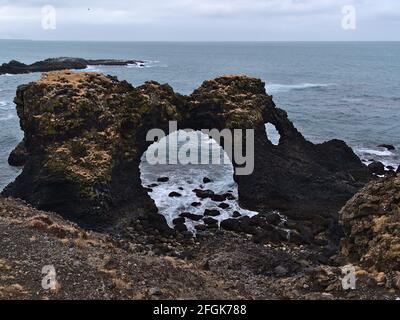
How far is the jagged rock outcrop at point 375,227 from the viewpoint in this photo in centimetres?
2570

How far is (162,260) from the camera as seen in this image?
2814 cm

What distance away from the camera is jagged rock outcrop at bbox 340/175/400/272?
25.7 metres

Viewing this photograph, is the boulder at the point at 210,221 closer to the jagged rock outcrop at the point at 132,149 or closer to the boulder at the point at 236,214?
the boulder at the point at 236,214

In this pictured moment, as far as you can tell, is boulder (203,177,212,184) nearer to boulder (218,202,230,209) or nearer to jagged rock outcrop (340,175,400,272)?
boulder (218,202,230,209)

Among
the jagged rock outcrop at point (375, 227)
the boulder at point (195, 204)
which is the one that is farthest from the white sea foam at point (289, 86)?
the jagged rock outcrop at point (375, 227)

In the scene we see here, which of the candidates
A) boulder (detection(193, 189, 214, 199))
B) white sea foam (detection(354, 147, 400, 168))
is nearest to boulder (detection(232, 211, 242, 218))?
boulder (detection(193, 189, 214, 199))

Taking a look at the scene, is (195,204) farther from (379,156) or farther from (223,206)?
(379,156)

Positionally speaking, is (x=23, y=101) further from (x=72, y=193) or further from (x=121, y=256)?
(x=121, y=256)

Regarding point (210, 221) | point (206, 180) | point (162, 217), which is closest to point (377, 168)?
point (206, 180)

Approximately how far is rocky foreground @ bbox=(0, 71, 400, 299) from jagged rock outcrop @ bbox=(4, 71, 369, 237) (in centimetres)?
12

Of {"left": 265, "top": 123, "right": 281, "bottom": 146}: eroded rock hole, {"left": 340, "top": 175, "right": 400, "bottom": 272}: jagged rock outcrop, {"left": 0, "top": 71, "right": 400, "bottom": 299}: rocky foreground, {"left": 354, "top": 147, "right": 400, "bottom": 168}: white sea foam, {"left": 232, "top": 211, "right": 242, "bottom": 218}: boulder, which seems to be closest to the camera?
{"left": 0, "top": 71, "right": 400, "bottom": 299}: rocky foreground

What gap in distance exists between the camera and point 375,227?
28.3 meters

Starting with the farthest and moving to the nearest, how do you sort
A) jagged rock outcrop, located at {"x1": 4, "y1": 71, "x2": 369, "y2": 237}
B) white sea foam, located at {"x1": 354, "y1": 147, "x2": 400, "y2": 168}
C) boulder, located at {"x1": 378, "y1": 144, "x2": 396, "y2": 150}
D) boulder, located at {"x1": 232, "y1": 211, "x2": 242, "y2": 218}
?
boulder, located at {"x1": 378, "y1": 144, "x2": 396, "y2": 150} < white sea foam, located at {"x1": 354, "y1": 147, "x2": 400, "y2": 168} < boulder, located at {"x1": 232, "y1": 211, "x2": 242, "y2": 218} < jagged rock outcrop, located at {"x1": 4, "y1": 71, "x2": 369, "y2": 237}
